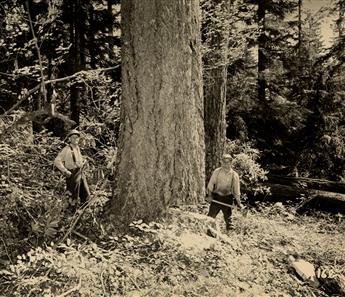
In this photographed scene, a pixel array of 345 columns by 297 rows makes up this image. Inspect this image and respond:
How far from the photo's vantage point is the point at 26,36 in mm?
13234

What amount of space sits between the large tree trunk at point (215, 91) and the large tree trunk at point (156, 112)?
404 cm

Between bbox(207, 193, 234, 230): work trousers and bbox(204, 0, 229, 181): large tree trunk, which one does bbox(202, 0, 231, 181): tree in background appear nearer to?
bbox(204, 0, 229, 181): large tree trunk

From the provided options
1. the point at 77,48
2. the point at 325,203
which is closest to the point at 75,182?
the point at 325,203

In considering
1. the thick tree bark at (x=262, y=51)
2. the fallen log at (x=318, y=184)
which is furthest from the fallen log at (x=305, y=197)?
the thick tree bark at (x=262, y=51)

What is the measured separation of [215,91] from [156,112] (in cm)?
469

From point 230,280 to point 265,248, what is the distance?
48.8 inches

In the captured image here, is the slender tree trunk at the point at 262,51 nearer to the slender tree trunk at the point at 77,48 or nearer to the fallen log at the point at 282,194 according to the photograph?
the fallen log at the point at 282,194

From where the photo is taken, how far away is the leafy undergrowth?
453cm

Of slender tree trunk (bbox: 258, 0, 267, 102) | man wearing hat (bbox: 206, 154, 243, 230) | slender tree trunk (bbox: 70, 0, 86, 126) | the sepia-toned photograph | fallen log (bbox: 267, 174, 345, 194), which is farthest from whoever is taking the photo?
slender tree trunk (bbox: 258, 0, 267, 102)

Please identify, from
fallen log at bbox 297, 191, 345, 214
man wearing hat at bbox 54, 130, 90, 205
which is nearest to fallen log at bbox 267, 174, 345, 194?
fallen log at bbox 297, 191, 345, 214

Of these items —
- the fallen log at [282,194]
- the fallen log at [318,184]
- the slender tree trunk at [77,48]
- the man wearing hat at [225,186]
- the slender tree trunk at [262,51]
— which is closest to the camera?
the man wearing hat at [225,186]

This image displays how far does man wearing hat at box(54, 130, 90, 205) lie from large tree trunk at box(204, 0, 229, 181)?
3.36 meters

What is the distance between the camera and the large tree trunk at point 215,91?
33.1 ft

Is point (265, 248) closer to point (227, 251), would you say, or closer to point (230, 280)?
point (227, 251)
